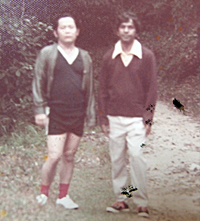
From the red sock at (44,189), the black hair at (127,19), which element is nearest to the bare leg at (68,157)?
the red sock at (44,189)

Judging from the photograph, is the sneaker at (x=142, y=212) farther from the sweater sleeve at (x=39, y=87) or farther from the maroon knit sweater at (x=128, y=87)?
the sweater sleeve at (x=39, y=87)

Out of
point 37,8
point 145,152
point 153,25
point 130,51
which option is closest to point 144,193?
point 145,152

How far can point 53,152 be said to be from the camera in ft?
12.0

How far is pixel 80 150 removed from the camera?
12.5 feet

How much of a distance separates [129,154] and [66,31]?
1306 millimetres

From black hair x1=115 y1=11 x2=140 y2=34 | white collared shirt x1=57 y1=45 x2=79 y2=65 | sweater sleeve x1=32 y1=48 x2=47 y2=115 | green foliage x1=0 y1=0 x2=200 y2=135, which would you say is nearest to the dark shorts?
sweater sleeve x1=32 y1=48 x2=47 y2=115

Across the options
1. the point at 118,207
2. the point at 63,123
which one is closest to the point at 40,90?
the point at 63,123

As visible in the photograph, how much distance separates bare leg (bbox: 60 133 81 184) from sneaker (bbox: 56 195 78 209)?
0.53ft

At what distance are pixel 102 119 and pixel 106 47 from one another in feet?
2.32

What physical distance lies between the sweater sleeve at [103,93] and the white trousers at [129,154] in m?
0.07

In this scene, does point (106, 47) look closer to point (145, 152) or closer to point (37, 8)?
point (37, 8)

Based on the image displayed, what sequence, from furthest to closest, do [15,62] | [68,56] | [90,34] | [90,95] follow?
[15,62] → [90,34] → [90,95] → [68,56]

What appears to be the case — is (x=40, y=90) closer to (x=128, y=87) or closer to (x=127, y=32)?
(x=128, y=87)

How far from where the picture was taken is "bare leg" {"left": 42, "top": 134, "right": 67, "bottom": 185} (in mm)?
3656
